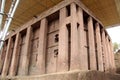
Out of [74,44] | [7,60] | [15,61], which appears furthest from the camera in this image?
[7,60]

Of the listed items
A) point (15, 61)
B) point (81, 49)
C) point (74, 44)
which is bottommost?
point (15, 61)

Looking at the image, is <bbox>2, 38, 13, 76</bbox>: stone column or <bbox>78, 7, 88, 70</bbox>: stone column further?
<bbox>2, 38, 13, 76</bbox>: stone column

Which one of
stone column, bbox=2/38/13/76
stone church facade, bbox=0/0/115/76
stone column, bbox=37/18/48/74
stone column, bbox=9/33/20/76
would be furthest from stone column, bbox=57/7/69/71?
stone column, bbox=2/38/13/76

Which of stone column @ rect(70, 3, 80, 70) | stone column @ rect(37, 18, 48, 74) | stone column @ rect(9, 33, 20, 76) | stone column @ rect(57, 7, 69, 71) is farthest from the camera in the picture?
stone column @ rect(9, 33, 20, 76)

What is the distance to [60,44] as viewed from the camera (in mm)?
4418

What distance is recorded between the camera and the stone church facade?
4.21 m

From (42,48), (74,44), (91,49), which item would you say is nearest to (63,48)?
(74,44)

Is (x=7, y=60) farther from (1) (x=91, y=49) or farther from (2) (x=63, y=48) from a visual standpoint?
(1) (x=91, y=49)

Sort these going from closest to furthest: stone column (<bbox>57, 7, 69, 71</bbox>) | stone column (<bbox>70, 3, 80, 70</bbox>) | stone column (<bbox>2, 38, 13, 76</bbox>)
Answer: stone column (<bbox>70, 3, 80, 70</bbox>) → stone column (<bbox>57, 7, 69, 71</bbox>) → stone column (<bbox>2, 38, 13, 76</bbox>)

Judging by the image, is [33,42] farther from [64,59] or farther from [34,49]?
[64,59]

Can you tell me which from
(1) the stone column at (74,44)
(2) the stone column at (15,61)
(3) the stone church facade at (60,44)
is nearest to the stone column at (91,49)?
(3) the stone church facade at (60,44)

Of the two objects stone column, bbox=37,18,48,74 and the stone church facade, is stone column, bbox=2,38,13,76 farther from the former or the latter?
stone column, bbox=37,18,48,74

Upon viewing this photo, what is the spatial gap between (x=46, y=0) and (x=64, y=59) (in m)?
3.76

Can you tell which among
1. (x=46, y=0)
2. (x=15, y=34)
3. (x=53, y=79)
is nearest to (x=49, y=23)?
(x=46, y=0)
